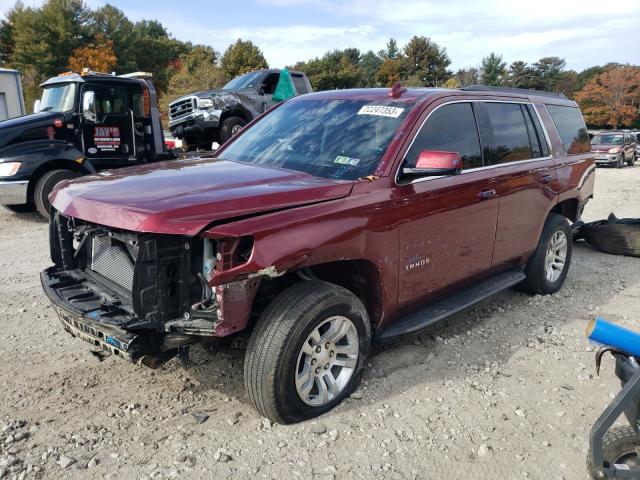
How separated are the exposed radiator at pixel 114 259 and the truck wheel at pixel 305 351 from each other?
2.74ft

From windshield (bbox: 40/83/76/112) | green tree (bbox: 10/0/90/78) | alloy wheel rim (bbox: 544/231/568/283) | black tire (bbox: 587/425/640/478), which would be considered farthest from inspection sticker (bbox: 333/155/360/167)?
A: green tree (bbox: 10/0/90/78)

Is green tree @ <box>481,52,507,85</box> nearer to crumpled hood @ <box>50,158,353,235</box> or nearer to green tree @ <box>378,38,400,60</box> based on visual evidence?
green tree @ <box>378,38,400,60</box>

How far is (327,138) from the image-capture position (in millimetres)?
3807

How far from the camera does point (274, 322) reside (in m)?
2.87

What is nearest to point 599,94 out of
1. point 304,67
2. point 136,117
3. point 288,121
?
point 304,67

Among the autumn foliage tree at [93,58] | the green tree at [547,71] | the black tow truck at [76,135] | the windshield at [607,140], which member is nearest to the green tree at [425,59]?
the green tree at [547,71]

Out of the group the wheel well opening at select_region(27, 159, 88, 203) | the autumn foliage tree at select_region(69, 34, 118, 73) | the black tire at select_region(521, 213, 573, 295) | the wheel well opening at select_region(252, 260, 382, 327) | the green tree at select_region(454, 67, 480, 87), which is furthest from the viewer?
the green tree at select_region(454, 67, 480, 87)

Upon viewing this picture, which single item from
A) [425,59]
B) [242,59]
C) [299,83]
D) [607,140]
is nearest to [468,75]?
[425,59]

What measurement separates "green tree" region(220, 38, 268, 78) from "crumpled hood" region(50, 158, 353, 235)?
4991 centimetres

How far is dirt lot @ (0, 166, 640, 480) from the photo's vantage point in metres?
2.75

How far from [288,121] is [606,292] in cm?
383

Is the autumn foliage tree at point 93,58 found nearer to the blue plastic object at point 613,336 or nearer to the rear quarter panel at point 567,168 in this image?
the rear quarter panel at point 567,168

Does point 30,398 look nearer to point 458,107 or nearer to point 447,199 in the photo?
point 447,199

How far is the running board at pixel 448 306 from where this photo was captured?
3.57 meters
